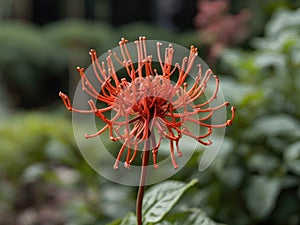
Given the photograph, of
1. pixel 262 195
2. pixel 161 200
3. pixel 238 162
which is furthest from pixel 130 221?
pixel 238 162

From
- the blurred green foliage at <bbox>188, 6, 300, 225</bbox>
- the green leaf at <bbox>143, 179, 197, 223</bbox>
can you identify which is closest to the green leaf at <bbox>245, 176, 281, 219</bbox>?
the blurred green foliage at <bbox>188, 6, 300, 225</bbox>

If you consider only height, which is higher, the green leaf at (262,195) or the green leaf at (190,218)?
the green leaf at (190,218)

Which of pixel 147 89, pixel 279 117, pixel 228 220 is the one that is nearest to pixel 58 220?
pixel 228 220

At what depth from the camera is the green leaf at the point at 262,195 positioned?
1.30 m

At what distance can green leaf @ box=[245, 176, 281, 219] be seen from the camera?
4.25 ft

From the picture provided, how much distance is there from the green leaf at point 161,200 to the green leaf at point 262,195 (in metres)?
0.49

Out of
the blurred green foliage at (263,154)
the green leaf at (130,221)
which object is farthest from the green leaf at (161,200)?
the blurred green foliage at (263,154)

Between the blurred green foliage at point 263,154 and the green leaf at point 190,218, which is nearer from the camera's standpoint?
the green leaf at point 190,218

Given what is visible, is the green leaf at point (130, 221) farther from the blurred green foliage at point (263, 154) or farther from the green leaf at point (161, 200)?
the blurred green foliage at point (263, 154)

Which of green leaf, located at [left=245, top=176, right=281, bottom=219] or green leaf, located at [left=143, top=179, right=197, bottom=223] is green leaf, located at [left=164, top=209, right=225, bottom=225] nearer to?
green leaf, located at [left=143, top=179, right=197, bottom=223]

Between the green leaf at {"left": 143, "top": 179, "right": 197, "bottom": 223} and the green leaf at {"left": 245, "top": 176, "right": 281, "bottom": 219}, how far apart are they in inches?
19.4

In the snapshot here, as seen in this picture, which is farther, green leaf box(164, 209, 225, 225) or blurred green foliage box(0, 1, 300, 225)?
blurred green foliage box(0, 1, 300, 225)

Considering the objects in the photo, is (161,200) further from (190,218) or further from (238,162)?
(238,162)

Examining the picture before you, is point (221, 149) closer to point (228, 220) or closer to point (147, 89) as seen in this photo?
point (228, 220)
